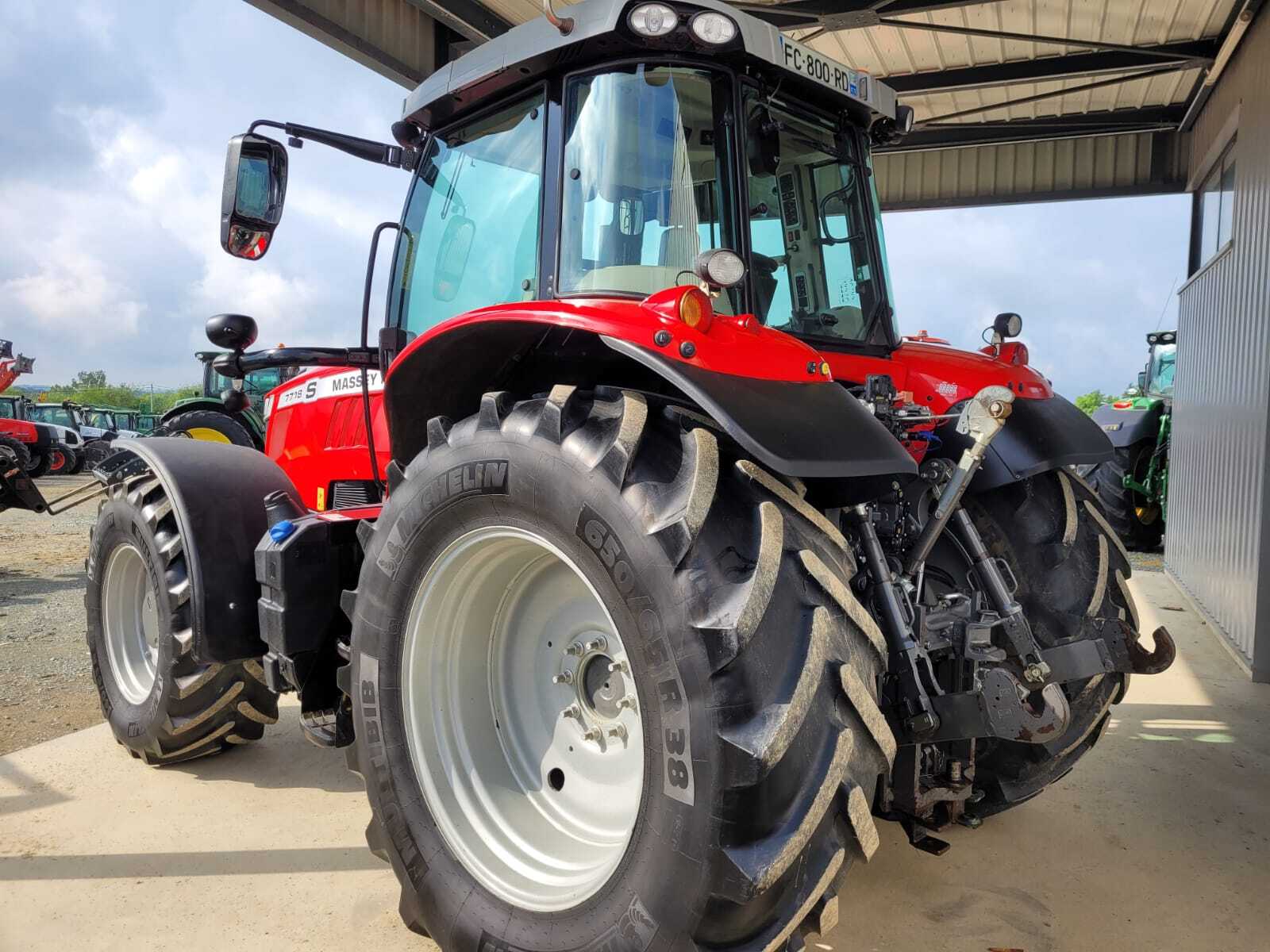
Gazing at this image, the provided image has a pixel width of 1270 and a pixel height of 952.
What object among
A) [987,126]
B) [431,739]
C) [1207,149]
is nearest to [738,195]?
[431,739]

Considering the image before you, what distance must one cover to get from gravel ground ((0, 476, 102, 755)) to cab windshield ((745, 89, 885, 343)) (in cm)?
365

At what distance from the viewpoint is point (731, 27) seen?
2.35 meters

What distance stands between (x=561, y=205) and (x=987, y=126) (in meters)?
9.32

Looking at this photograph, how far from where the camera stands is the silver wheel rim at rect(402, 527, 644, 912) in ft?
7.50

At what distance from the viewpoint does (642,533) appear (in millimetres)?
1821

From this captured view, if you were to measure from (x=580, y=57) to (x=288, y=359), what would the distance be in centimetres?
158

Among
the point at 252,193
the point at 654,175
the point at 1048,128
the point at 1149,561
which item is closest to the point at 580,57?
the point at 654,175

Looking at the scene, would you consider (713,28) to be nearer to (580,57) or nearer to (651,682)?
(580,57)

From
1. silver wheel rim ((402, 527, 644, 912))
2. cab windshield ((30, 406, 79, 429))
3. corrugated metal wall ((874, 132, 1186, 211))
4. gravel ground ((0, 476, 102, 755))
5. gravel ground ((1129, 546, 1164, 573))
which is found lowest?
gravel ground ((1129, 546, 1164, 573))

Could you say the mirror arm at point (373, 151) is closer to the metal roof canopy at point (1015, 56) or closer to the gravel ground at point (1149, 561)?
the metal roof canopy at point (1015, 56)

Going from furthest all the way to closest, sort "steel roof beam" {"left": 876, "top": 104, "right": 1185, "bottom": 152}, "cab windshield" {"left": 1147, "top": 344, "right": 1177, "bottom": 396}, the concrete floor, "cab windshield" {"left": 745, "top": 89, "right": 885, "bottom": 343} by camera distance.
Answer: "cab windshield" {"left": 1147, "top": 344, "right": 1177, "bottom": 396} → "steel roof beam" {"left": 876, "top": 104, "right": 1185, "bottom": 152} → "cab windshield" {"left": 745, "top": 89, "right": 885, "bottom": 343} → the concrete floor

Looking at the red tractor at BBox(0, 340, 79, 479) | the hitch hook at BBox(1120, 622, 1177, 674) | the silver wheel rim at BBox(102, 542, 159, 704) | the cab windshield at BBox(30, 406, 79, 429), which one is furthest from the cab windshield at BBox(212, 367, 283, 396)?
the cab windshield at BBox(30, 406, 79, 429)

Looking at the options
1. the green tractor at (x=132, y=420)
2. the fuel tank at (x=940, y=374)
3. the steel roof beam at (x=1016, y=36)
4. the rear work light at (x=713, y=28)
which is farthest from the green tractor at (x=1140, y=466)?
the green tractor at (x=132, y=420)

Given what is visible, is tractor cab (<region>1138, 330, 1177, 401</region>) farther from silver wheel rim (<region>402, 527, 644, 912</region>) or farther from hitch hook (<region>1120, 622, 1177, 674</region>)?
silver wheel rim (<region>402, 527, 644, 912</region>)
